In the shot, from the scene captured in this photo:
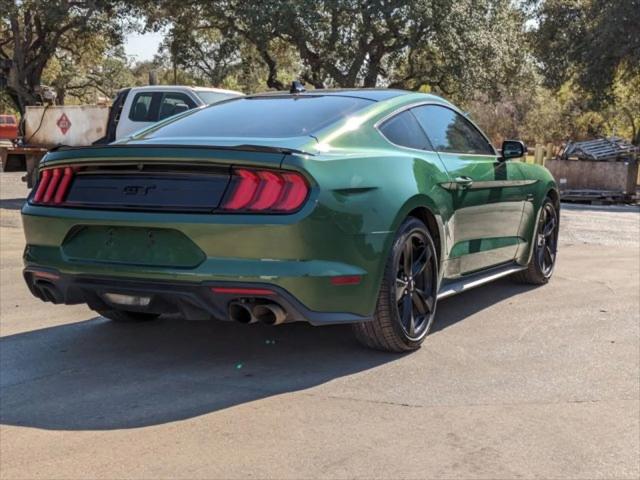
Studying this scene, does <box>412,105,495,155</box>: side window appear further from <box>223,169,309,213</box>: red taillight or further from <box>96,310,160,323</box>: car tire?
<box>96,310,160,323</box>: car tire

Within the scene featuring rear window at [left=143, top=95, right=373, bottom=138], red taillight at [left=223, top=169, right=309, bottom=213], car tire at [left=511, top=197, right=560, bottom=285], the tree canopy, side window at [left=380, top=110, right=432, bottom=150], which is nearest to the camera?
red taillight at [left=223, top=169, right=309, bottom=213]

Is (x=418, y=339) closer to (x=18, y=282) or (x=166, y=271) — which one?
(x=166, y=271)

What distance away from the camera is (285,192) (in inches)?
151

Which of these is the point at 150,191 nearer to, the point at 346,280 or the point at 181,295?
the point at 181,295

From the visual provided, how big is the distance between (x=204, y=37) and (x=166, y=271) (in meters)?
31.8

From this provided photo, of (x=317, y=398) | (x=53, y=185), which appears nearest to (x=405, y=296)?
(x=317, y=398)

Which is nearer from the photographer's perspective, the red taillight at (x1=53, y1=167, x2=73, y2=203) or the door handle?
the red taillight at (x1=53, y1=167, x2=73, y2=203)

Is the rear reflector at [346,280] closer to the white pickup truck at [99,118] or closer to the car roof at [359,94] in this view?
the car roof at [359,94]

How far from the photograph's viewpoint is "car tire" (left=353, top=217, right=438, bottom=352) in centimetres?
436

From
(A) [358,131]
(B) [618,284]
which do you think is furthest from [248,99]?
(B) [618,284]

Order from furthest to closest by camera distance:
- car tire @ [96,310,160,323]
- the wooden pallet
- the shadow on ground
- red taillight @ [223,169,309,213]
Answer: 1. the wooden pallet
2. car tire @ [96,310,160,323]
3. red taillight @ [223,169,309,213]
4. the shadow on ground

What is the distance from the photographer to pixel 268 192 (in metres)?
3.84

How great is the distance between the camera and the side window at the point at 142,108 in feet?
44.5

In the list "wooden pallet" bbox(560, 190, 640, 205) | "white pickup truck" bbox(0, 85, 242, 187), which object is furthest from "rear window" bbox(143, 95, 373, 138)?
"wooden pallet" bbox(560, 190, 640, 205)
